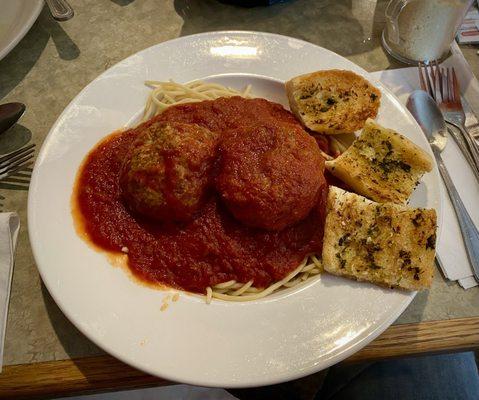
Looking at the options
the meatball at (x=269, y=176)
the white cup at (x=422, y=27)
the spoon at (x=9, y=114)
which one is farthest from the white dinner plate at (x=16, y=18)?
the white cup at (x=422, y=27)

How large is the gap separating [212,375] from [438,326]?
4.09ft

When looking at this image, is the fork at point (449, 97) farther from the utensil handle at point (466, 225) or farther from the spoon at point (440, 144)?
the utensil handle at point (466, 225)

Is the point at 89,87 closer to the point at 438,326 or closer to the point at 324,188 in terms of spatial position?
the point at 324,188

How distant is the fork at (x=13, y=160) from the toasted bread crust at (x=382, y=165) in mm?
1852

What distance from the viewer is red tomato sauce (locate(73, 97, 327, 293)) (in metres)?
2.26

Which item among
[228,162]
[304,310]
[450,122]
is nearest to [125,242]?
[228,162]

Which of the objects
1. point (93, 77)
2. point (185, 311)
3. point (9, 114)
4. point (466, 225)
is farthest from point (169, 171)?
point (466, 225)

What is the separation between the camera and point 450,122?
9.71ft

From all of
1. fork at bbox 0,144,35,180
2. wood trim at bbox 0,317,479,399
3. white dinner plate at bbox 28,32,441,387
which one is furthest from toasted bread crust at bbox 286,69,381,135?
fork at bbox 0,144,35,180

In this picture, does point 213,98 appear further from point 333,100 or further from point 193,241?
point 193,241

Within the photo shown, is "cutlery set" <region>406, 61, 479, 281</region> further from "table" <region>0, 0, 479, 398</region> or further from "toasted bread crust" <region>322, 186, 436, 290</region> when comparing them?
"toasted bread crust" <region>322, 186, 436, 290</region>

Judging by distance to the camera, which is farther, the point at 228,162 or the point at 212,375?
the point at 228,162

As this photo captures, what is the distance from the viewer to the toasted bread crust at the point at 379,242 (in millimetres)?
2082

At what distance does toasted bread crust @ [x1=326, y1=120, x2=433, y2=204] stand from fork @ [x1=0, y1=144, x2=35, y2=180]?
1.85m
